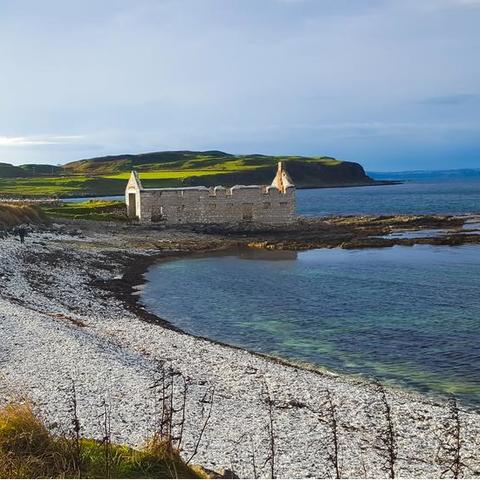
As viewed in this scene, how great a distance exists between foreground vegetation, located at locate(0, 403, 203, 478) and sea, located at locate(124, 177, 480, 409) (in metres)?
10.2

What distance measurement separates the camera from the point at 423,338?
22.2 metres

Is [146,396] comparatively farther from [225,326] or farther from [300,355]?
[225,326]

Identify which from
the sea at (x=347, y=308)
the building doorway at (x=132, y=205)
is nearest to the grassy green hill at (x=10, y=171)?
the building doorway at (x=132, y=205)

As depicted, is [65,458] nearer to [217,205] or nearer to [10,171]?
[217,205]

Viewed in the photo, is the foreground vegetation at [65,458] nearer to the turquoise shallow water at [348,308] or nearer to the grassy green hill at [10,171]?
the turquoise shallow water at [348,308]

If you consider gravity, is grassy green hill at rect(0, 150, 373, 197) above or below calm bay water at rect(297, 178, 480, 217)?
above

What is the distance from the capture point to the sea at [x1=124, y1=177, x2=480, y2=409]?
19.2 meters

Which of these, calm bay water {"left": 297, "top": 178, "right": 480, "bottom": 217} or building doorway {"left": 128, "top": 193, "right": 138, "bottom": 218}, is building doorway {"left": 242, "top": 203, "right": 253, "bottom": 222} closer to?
building doorway {"left": 128, "top": 193, "right": 138, "bottom": 218}

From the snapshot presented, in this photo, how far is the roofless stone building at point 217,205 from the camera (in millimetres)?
61094

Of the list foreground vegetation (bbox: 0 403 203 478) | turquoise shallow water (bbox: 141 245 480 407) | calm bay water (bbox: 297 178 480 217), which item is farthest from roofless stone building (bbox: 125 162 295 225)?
foreground vegetation (bbox: 0 403 203 478)

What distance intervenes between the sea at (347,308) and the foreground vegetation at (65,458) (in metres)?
10.2

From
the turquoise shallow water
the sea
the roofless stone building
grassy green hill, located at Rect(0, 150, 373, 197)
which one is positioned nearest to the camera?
the sea

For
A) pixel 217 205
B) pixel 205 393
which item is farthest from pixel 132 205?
pixel 205 393

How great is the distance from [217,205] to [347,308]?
115 ft
